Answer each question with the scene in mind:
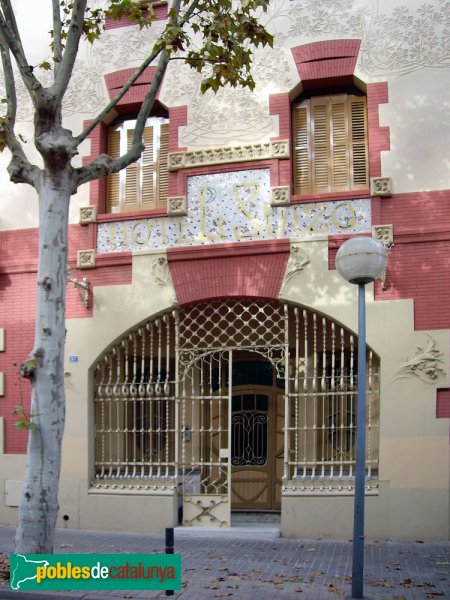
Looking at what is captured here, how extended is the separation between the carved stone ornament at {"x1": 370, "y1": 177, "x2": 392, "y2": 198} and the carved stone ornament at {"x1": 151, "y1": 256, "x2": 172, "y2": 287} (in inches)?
127

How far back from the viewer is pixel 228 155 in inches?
450

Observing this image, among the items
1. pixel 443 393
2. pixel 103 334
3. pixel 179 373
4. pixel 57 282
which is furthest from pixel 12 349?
pixel 443 393

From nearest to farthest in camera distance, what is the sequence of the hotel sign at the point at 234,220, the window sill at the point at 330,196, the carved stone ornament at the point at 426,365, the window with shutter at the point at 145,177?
the carved stone ornament at the point at 426,365 < the window sill at the point at 330,196 < the hotel sign at the point at 234,220 < the window with shutter at the point at 145,177

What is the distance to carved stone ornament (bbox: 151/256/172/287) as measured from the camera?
1141 cm

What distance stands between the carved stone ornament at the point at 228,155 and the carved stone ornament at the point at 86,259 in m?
1.83

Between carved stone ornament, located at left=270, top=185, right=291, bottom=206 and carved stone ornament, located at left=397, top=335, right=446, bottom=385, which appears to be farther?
carved stone ornament, located at left=270, top=185, right=291, bottom=206

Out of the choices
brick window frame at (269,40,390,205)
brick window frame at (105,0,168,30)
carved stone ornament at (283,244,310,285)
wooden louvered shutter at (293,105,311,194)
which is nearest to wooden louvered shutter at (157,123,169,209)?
brick window frame at (105,0,168,30)

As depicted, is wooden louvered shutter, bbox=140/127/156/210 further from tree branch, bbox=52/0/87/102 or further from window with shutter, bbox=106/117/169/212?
tree branch, bbox=52/0/87/102

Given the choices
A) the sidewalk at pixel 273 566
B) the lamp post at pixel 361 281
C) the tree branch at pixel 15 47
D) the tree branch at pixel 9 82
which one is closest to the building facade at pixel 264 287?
the sidewalk at pixel 273 566

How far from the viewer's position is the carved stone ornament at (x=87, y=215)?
12.0 metres

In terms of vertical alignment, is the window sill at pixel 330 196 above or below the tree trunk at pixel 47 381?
above

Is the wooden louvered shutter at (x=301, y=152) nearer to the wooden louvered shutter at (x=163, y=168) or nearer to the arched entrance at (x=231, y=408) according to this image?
the arched entrance at (x=231, y=408)

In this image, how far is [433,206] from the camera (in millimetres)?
10477

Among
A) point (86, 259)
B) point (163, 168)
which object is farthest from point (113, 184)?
point (86, 259)
